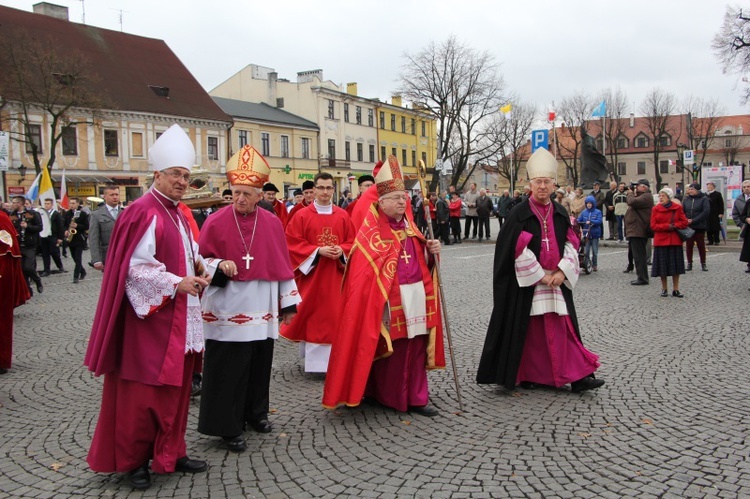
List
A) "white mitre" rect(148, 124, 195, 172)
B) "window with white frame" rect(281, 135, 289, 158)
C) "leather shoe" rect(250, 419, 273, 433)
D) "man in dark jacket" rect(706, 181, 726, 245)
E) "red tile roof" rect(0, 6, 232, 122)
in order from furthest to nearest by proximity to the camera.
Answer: "window with white frame" rect(281, 135, 289, 158) < "red tile roof" rect(0, 6, 232, 122) < "man in dark jacket" rect(706, 181, 726, 245) < "leather shoe" rect(250, 419, 273, 433) < "white mitre" rect(148, 124, 195, 172)

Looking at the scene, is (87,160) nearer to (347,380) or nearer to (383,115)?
(383,115)

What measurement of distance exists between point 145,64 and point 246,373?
1764 inches

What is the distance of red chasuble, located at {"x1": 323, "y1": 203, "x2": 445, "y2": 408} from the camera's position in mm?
4902

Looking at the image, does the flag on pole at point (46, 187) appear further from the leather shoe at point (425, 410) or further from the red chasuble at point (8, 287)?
the leather shoe at point (425, 410)

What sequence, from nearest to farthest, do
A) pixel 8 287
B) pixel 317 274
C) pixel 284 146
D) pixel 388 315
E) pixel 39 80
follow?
pixel 388 315, pixel 317 274, pixel 8 287, pixel 39 80, pixel 284 146

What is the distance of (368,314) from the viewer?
4961mm

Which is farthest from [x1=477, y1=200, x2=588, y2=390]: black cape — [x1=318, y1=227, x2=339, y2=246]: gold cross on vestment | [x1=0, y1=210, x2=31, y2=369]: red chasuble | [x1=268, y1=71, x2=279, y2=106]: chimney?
[x1=268, y1=71, x2=279, y2=106]: chimney

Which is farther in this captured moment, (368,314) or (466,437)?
(368,314)

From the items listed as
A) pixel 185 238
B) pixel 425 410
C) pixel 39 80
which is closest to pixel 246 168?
pixel 185 238

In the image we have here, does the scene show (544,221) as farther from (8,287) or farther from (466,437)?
(8,287)

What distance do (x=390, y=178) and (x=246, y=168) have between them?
3.75ft

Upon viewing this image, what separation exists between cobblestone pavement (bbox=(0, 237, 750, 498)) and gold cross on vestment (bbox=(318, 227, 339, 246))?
1.36 metres

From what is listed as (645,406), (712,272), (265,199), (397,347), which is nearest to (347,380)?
(397,347)

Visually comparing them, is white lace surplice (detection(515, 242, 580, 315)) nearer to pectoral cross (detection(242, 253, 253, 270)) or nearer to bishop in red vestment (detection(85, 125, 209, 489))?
pectoral cross (detection(242, 253, 253, 270))
